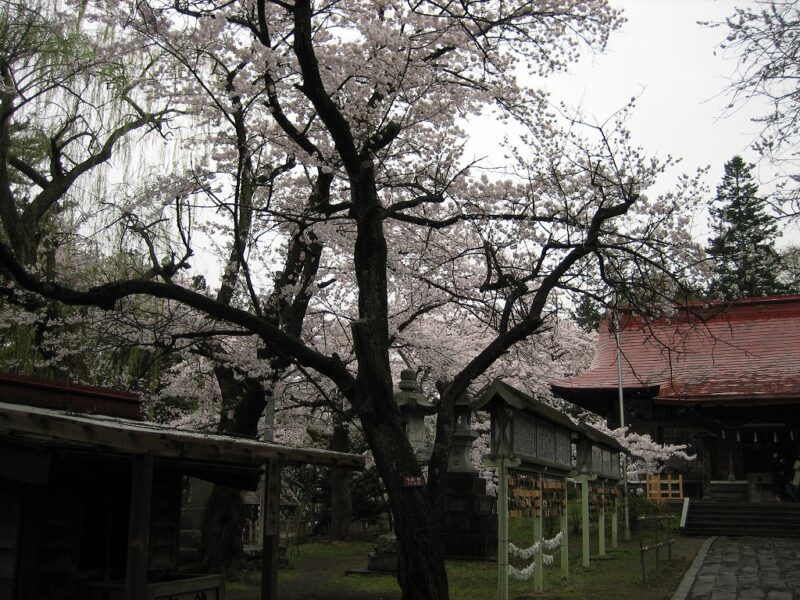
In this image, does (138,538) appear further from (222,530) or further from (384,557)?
(384,557)

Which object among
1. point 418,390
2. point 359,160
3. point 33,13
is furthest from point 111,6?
point 418,390

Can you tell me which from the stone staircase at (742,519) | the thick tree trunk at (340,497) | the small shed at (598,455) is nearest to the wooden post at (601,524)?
the small shed at (598,455)

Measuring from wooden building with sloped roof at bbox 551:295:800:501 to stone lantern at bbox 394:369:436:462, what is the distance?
7.82 m

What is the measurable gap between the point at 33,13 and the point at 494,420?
33.2ft

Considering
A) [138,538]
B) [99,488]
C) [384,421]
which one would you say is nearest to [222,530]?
[99,488]

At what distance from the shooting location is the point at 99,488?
870 centimetres

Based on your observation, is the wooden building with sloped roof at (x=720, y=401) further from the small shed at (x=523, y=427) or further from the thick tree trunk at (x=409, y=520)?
the thick tree trunk at (x=409, y=520)

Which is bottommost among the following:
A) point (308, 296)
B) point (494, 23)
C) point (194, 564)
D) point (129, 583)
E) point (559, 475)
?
point (194, 564)

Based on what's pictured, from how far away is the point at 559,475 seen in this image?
12.9m

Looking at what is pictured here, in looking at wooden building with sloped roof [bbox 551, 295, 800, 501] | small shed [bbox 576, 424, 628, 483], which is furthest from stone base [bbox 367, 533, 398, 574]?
wooden building with sloped roof [bbox 551, 295, 800, 501]

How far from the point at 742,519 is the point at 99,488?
16551 mm

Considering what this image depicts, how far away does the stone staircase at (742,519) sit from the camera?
19.1 m

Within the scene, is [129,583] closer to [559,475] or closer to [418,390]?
[559,475]

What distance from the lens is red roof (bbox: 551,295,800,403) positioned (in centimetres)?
2227
